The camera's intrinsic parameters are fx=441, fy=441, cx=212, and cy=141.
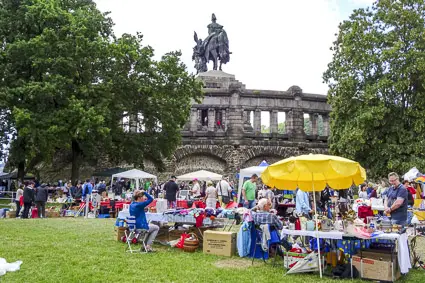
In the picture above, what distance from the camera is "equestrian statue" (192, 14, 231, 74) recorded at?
36219 millimetres

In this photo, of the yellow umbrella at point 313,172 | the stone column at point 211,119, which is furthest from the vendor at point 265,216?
the stone column at point 211,119

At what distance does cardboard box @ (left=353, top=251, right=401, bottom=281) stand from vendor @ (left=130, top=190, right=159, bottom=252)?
4.54 m

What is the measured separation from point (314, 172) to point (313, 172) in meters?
0.02

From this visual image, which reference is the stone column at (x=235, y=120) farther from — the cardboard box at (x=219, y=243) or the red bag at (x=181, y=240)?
the cardboard box at (x=219, y=243)

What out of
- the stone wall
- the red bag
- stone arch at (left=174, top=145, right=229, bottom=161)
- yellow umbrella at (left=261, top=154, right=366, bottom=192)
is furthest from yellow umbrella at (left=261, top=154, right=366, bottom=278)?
stone arch at (left=174, top=145, right=229, bottom=161)

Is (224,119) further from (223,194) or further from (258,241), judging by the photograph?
(258,241)

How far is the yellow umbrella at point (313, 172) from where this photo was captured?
7.96 metres

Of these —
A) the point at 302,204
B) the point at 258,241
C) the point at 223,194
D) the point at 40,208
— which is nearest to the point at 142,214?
the point at 258,241

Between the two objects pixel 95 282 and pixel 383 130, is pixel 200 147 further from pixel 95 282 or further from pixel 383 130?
pixel 95 282

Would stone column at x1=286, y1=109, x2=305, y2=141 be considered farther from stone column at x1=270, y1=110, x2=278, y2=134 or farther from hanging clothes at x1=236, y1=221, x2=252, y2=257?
hanging clothes at x1=236, y1=221, x2=252, y2=257

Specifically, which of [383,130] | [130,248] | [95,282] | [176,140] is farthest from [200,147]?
[95,282]

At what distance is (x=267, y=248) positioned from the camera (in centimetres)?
920

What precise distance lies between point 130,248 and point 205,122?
1089 inches

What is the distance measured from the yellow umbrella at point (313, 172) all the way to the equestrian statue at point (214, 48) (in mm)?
27797
